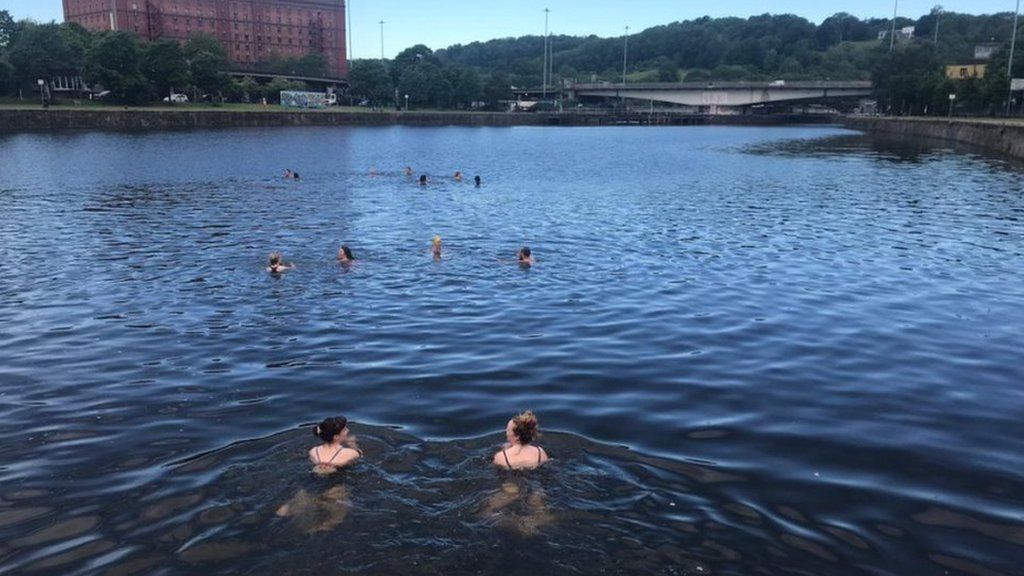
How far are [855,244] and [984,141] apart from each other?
66.5 meters

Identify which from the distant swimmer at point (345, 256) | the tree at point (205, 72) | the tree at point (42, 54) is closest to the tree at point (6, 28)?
the tree at point (42, 54)

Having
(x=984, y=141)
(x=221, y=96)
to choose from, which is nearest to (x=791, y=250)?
(x=984, y=141)

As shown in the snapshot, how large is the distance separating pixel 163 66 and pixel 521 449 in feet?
434

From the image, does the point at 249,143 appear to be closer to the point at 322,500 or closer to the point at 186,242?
the point at 186,242

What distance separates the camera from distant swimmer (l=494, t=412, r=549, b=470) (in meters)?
10.3

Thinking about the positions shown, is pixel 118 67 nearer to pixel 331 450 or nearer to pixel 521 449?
pixel 331 450

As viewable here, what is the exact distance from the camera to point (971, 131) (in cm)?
8650

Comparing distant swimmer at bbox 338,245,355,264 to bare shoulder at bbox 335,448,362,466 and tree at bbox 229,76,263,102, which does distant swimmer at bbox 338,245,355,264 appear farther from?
tree at bbox 229,76,263,102

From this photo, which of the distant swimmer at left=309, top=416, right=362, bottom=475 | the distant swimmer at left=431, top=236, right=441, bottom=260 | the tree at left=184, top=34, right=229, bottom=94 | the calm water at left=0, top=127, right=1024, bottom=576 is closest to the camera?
the calm water at left=0, top=127, right=1024, bottom=576

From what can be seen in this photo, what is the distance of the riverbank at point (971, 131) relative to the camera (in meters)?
70.9

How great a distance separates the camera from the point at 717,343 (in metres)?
16.7

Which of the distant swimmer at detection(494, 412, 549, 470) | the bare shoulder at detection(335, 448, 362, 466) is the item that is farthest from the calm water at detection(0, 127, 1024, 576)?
the distant swimmer at detection(494, 412, 549, 470)

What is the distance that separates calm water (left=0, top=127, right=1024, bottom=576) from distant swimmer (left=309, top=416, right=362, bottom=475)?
21cm

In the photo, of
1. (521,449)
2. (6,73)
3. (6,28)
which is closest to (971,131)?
(521,449)
